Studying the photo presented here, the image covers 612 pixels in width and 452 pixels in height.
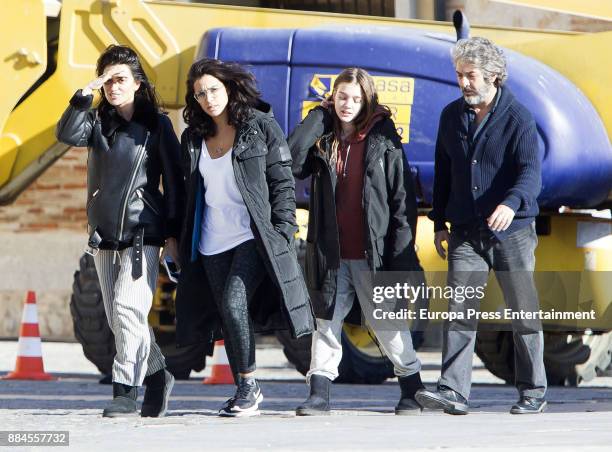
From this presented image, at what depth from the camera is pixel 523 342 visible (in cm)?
739

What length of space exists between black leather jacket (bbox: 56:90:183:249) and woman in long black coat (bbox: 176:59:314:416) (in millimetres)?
125

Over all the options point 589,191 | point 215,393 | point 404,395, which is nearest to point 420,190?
point 589,191

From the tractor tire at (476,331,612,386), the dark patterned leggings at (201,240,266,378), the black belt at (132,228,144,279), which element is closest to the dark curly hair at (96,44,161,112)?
the black belt at (132,228,144,279)

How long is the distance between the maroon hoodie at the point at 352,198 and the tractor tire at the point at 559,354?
154 inches

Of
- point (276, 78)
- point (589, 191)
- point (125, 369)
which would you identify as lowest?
point (125, 369)

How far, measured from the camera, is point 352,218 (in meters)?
7.33

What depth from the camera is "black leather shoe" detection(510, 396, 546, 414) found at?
736cm

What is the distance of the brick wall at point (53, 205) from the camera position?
16833mm

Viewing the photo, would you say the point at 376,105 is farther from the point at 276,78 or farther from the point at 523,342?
the point at 276,78

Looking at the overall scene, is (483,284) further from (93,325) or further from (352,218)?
(93,325)

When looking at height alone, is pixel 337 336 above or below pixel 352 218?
below

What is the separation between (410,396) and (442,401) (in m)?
0.19

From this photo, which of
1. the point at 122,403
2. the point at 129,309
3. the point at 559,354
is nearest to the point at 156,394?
the point at 122,403

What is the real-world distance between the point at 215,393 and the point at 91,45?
222cm
